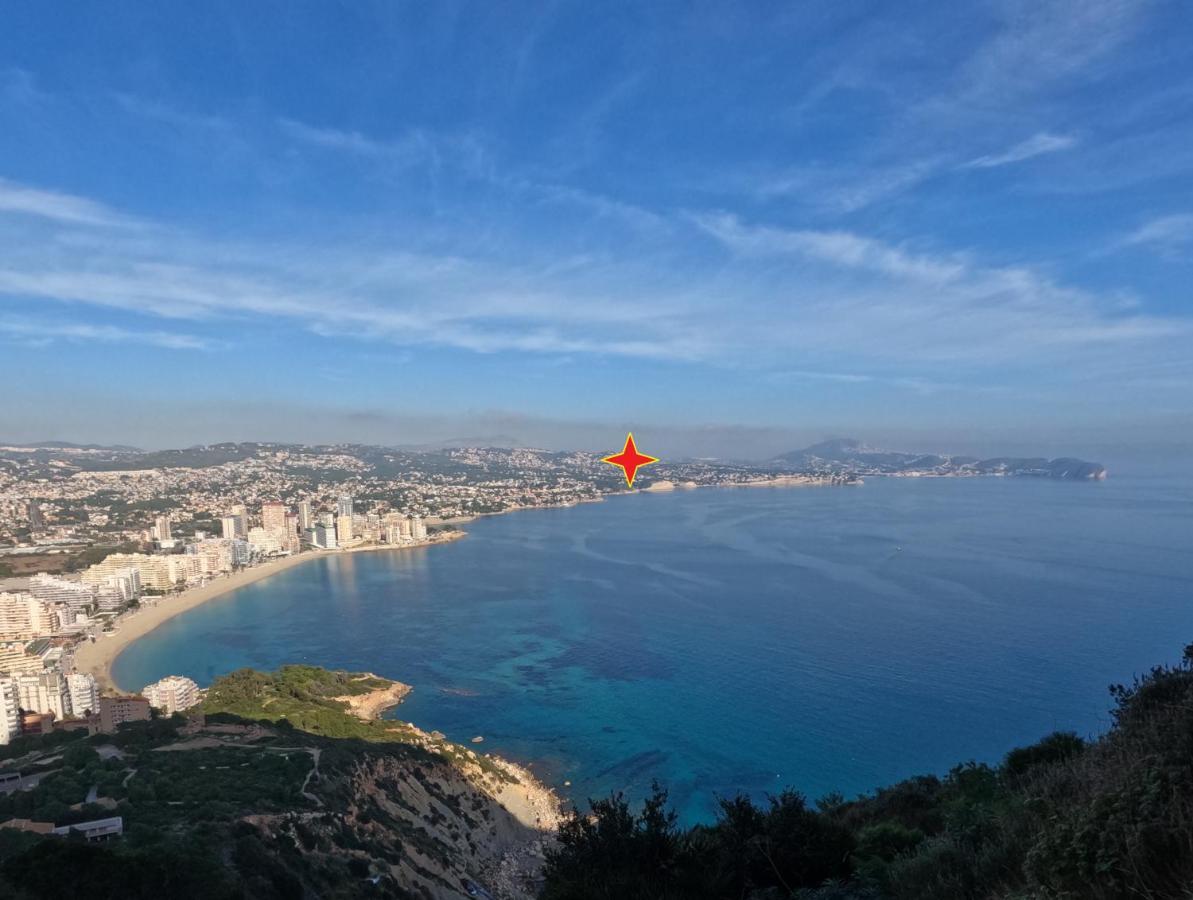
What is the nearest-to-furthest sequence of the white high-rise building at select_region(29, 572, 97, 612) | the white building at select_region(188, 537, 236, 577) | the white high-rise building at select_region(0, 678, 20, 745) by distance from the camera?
1. the white high-rise building at select_region(0, 678, 20, 745)
2. the white high-rise building at select_region(29, 572, 97, 612)
3. the white building at select_region(188, 537, 236, 577)

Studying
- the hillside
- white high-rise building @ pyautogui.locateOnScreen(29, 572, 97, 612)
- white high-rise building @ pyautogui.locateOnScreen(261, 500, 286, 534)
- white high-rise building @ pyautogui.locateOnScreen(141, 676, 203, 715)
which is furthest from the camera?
white high-rise building @ pyautogui.locateOnScreen(261, 500, 286, 534)

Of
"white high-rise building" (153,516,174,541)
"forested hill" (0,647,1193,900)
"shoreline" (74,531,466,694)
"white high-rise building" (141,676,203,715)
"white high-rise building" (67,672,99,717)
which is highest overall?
"forested hill" (0,647,1193,900)

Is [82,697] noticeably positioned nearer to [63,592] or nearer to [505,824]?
[505,824]

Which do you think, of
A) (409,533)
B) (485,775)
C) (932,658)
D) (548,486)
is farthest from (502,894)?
(548,486)

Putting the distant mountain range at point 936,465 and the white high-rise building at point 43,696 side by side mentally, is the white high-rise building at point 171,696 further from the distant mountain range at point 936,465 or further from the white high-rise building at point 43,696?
the distant mountain range at point 936,465

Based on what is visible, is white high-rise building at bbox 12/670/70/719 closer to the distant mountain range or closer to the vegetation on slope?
the vegetation on slope

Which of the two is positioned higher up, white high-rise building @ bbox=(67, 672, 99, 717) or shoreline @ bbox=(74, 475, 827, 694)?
white high-rise building @ bbox=(67, 672, 99, 717)

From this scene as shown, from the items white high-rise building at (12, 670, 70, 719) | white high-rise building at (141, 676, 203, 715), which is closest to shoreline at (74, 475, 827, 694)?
white high-rise building at (12, 670, 70, 719)

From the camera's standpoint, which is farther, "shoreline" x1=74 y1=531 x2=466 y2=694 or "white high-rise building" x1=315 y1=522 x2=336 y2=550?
"white high-rise building" x1=315 y1=522 x2=336 y2=550
